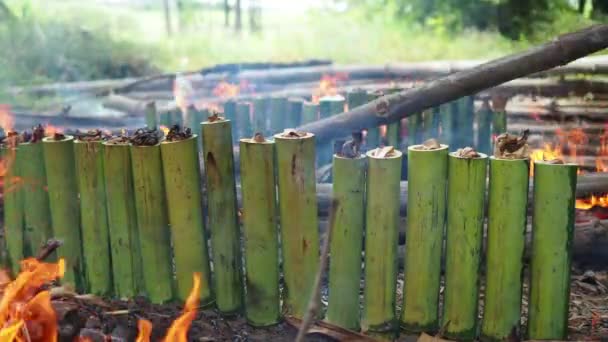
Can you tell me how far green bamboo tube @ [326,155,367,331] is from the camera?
287 centimetres

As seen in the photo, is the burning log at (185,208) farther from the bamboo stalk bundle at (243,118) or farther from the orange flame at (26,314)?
the bamboo stalk bundle at (243,118)

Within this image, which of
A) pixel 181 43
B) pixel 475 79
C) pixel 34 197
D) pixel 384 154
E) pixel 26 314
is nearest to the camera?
pixel 26 314

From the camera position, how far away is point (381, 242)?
2883 mm

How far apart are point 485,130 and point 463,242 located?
11.5 feet

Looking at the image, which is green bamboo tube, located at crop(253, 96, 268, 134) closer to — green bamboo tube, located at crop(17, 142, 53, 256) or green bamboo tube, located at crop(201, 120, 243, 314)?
green bamboo tube, located at crop(17, 142, 53, 256)

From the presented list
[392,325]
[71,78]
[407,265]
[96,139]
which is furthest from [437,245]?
[71,78]

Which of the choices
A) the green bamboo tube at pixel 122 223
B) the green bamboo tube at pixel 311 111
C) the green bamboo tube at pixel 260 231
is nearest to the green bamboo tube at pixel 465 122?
the green bamboo tube at pixel 311 111

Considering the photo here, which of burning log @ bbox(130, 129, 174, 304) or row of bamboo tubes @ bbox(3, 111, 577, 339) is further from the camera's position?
burning log @ bbox(130, 129, 174, 304)

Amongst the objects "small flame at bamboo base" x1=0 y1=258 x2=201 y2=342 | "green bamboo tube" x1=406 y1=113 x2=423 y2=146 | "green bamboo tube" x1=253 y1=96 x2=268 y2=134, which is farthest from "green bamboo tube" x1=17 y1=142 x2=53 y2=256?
"green bamboo tube" x1=406 y1=113 x2=423 y2=146

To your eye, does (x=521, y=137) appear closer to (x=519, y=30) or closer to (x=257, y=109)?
(x=257, y=109)

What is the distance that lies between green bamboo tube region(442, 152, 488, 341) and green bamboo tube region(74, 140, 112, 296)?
5.56ft

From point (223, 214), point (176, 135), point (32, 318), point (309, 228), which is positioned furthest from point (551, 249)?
point (32, 318)

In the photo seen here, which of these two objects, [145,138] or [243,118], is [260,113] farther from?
[145,138]

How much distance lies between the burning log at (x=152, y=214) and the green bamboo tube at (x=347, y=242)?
82 cm
